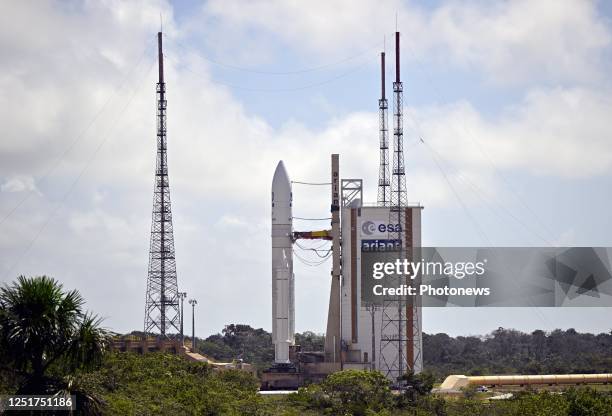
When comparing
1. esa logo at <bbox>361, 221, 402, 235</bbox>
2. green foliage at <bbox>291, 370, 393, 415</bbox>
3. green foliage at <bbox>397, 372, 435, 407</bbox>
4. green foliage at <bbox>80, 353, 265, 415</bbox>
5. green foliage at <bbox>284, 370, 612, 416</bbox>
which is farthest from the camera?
esa logo at <bbox>361, 221, 402, 235</bbox>

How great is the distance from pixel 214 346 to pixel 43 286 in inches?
4413

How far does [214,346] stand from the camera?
14338cm

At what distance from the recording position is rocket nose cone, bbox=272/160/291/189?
92.8 m

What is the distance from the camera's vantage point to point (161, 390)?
50.4 m

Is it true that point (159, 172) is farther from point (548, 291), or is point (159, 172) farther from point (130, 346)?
point (548, 291)

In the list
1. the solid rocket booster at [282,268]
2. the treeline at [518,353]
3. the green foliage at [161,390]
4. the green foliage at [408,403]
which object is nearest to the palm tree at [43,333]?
the green foliage at [161,390]

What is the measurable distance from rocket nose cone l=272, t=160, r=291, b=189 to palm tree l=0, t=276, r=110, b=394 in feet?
197

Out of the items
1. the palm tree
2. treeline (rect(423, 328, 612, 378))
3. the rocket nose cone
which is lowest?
treeline (rect(423, 328, 612, 378))

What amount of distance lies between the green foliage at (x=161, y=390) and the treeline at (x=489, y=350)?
2229 inches

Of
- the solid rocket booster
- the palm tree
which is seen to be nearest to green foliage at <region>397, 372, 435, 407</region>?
the solid rocket booster

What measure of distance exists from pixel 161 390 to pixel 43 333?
1890 cm

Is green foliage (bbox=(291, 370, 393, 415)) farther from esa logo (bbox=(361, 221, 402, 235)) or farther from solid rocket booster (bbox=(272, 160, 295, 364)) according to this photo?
esa logo (bbox=(361, 221, 402, 235))

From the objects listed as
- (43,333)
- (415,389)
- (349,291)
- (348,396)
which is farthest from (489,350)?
(43,333)

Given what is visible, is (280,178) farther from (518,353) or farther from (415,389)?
(518,353)
